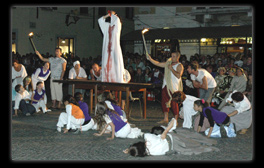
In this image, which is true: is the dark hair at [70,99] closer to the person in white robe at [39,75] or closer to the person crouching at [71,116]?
the person crouching at [71,116]

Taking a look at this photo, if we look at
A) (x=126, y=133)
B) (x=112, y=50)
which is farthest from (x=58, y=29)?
(x=126, y=133)

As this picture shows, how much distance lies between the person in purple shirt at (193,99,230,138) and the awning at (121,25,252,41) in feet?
42.1

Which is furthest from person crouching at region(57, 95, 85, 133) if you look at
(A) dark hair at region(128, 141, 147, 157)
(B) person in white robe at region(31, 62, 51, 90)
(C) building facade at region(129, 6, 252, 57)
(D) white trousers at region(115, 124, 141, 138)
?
(C) building facade at region(129, 6, 252, 57)

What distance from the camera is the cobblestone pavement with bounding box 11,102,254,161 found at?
6203 millimetres

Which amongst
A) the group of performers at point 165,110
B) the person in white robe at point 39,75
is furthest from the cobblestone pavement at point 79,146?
the person in white robe at point 39,75

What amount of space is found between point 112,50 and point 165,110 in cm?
207

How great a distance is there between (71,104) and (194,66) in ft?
10.2

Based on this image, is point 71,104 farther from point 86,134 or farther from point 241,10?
point 241,10

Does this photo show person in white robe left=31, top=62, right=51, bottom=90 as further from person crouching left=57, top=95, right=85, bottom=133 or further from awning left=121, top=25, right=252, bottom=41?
awning left=121, top=25, right=252, bottom=41

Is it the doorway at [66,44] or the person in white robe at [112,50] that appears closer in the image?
the person in white robe at [112,50]

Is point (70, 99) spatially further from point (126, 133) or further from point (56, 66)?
point (56, 66)

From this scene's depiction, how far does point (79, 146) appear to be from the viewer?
22.8 ft

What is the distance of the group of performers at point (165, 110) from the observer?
651 cm

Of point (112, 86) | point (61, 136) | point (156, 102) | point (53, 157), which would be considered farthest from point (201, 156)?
point (156, 102)
